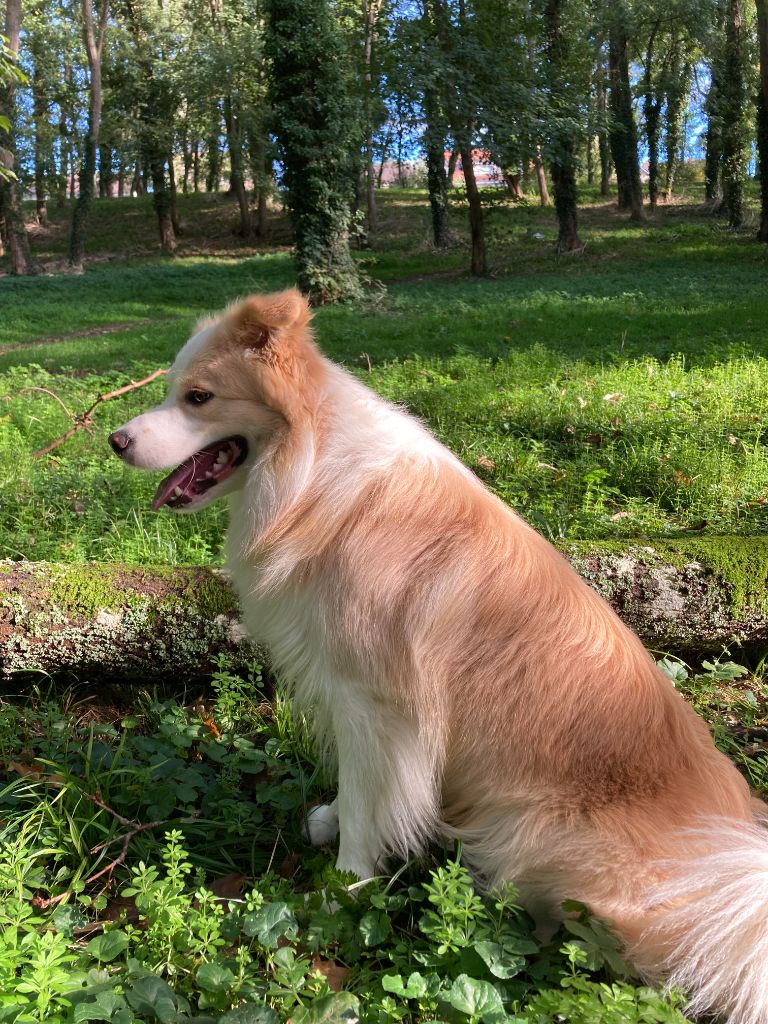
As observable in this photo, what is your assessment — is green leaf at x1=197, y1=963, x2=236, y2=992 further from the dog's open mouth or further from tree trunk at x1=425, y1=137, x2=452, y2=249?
tree trunk at x1=425, y1=137, x2=452, y2=249

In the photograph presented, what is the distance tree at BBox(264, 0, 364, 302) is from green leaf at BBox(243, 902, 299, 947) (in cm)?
1561

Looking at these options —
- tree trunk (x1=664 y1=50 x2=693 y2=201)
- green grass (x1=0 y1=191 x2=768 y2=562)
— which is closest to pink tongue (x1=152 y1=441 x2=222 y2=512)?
green grass (x1=0 y1=191 x2=768 y2=562)

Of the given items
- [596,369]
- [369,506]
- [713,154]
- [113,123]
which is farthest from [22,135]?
[369,506]

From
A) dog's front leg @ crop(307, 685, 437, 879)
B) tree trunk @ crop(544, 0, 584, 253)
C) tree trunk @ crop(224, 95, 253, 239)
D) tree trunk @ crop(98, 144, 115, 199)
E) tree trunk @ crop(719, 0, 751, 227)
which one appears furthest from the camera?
tree trunk @ crop(98, 144, 115, 199)

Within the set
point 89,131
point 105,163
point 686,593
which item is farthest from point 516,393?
point 105,163

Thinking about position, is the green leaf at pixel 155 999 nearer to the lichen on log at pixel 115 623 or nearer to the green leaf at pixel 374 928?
the green leaf at pixel 374 928

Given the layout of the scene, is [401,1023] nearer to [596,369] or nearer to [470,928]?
[470,928]

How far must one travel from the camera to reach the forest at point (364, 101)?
17109 mm

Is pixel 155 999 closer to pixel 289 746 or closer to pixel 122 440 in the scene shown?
pixel 289 746

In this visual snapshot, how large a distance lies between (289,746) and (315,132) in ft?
54.6

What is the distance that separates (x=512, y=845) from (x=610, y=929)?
335mm

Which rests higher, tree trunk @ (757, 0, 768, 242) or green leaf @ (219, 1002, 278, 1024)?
tree trunk @ (757, 0, 768, 242)

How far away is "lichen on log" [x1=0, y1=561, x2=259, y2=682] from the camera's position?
129 inches

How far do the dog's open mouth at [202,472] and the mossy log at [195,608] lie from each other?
3.35ft
